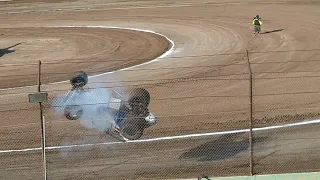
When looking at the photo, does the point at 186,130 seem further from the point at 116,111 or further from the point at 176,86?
the point at 176,86

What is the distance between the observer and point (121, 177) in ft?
38.8

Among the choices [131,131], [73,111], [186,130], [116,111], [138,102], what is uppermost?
[138,102]

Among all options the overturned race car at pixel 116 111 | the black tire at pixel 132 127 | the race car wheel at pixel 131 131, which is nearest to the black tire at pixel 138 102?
the overturned race car at pixel 116 111

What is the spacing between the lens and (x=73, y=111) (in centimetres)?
1401

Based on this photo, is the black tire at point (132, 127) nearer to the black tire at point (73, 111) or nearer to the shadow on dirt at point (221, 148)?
the shadow on dirt at point (221, 148)

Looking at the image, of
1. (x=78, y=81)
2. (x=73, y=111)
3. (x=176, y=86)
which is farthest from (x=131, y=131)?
(x=176, y=86)

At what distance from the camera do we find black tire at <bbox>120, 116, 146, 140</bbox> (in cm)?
1295

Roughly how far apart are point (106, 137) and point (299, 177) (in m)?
5.04

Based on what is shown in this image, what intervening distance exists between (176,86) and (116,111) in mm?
7272

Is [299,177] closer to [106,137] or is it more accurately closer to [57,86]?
[106,137]

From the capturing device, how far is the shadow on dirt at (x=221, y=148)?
12727 millimetres

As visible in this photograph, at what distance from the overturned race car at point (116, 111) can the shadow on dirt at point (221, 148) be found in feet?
4.11

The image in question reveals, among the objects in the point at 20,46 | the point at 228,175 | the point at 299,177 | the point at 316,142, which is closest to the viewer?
the point at 299,177

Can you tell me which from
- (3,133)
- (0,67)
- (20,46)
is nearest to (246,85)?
(3,133)
